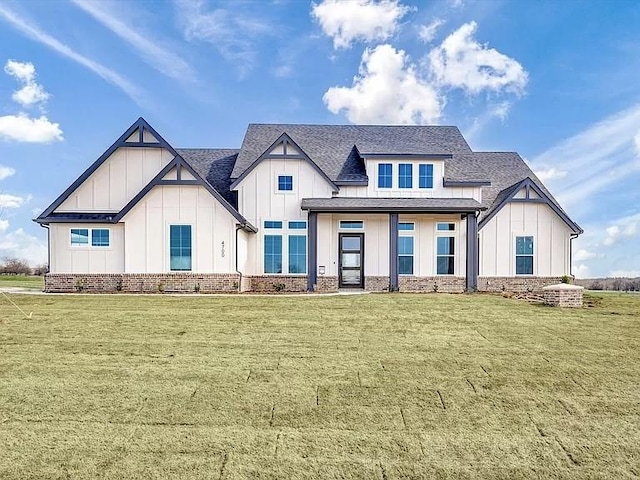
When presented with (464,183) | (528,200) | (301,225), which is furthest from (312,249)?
(528,200)

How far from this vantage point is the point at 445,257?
19688 millimetres


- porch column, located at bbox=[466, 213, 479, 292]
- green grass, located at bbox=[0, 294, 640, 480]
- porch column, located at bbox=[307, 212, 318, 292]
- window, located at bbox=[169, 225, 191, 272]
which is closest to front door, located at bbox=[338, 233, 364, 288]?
porch column, located at bbox=[307, 212, 318, 292]

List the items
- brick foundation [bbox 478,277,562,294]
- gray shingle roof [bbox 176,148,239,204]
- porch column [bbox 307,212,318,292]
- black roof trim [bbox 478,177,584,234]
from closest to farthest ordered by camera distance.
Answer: porch column [bbox 307,212,318,292] < black roof trim [bbox 478,177,584,234] < brick foundation [bbox 478,277,562,294] < gray shingle roof [bbox 176,148,239,204]

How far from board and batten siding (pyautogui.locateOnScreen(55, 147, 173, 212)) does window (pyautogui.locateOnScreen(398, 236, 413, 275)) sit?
33.4 ft

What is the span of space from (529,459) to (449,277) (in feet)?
49.8

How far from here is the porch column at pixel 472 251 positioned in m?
18.9

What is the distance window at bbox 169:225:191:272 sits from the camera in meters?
17.8

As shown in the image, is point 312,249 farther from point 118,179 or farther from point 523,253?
point 523,253

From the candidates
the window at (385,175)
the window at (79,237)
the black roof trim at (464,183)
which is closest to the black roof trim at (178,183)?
the window at (79,237)

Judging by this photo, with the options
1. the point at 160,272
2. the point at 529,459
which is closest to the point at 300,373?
the point at 529,459

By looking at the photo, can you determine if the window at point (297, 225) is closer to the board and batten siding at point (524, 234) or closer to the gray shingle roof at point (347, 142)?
the gray shingle roof at point (347, 142)

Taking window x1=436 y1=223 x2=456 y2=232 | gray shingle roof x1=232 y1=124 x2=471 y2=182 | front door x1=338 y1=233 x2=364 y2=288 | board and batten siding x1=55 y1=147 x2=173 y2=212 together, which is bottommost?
front door x1=338 y1=233 x2=364 y2=288

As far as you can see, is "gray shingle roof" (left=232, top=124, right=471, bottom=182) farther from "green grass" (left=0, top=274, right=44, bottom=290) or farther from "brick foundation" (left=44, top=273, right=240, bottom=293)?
"green grass" (left=0, top=274, right=44, bottom=290)

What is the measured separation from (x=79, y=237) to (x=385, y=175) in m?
12.8
